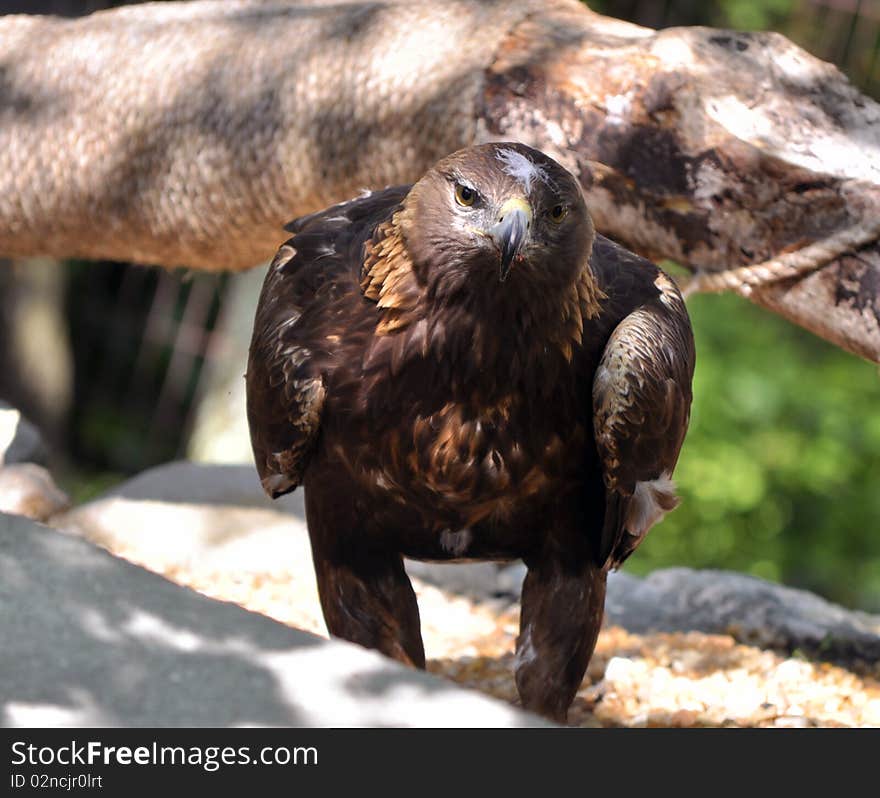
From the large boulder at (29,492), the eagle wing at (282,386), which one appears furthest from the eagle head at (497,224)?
the large boulder at (29,492)

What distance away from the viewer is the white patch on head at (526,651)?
3248 millimetres

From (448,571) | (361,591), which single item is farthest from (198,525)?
(361,591)

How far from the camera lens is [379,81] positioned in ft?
13.1

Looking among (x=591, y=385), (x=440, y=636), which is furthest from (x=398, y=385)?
(x=440, y=636)

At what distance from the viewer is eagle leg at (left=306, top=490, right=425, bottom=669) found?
322 cm

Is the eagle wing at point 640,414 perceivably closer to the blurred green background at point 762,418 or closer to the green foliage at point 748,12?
the blurred green background at point 762,418

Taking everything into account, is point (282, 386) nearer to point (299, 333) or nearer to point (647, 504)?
point (299, 333)

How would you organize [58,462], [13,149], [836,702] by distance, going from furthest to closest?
[58,462]
[13,149]
[836,702]

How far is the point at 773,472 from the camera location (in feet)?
24.9

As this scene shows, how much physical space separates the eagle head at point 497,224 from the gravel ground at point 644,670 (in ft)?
5.18

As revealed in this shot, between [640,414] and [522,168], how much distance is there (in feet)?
2.12

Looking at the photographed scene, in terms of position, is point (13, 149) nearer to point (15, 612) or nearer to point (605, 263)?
point (605, 263)
